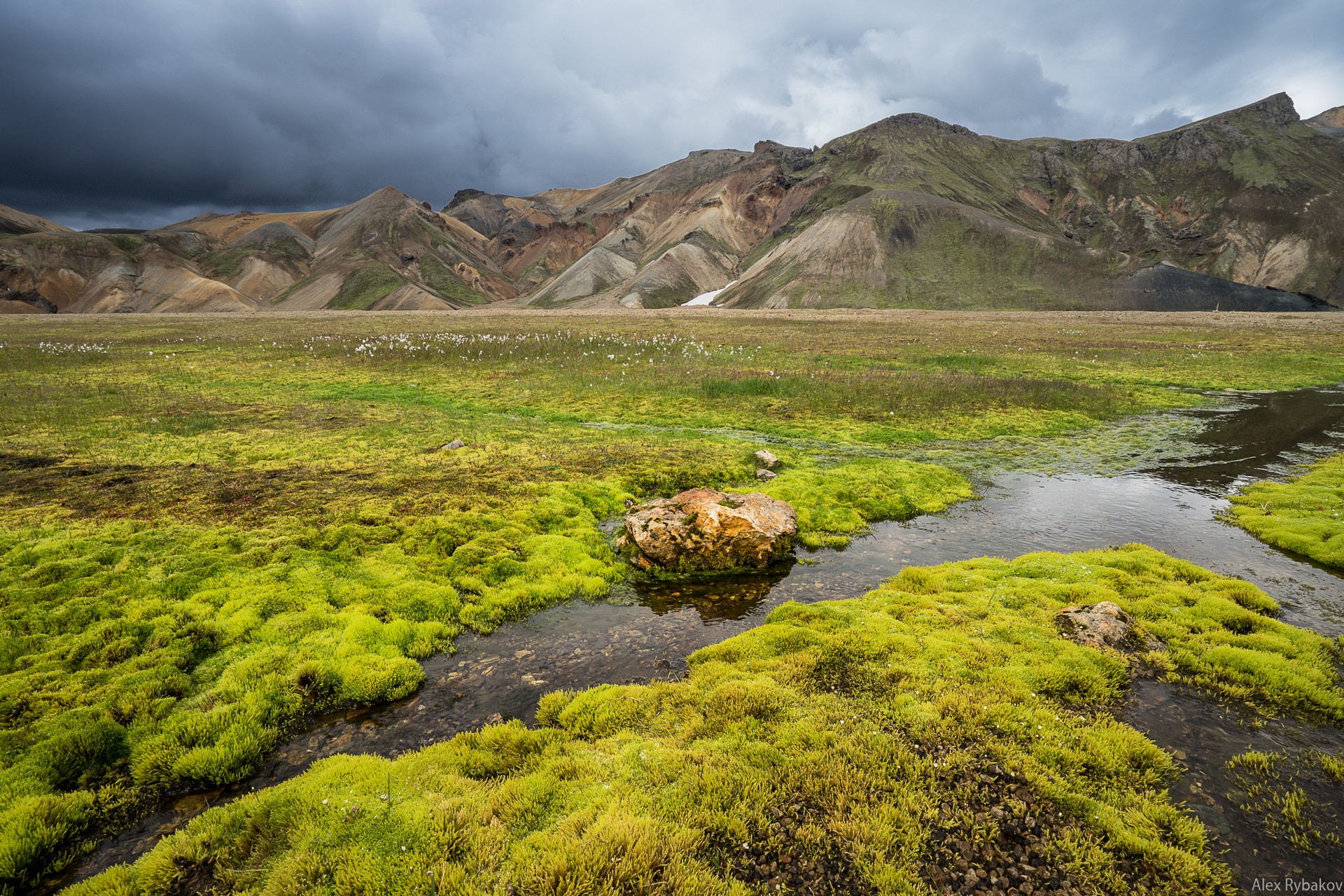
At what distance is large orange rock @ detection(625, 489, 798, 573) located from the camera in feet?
46.5

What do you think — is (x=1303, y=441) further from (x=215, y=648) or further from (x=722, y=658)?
(x=215, y=648)

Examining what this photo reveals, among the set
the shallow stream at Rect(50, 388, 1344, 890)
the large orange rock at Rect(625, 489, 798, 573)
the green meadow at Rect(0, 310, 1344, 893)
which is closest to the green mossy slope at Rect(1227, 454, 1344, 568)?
the shallow stream at Rect(50, 388, 1344, 890)

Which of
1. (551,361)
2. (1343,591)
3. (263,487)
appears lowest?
(1343,591)

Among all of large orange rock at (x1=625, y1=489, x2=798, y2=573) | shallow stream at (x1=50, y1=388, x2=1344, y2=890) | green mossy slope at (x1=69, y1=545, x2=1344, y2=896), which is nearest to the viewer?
green mossy slope at (x1=69, y1=545, x2=1344, y2=896)

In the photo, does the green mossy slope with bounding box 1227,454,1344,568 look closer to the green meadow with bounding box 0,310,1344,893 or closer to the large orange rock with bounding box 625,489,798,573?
the green meadow with bounding box 0,310,1344,893

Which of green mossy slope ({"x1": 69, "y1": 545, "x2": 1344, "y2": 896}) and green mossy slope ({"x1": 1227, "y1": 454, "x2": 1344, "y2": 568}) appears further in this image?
green mossy slope ({"x1": 1227, "y1": 454, "x2": 1344, "y2": 568})

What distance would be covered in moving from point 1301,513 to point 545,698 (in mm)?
22568

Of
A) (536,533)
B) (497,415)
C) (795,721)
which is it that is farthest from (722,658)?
(497,415)

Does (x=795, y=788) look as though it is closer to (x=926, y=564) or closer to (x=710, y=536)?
(x=710, y=536)

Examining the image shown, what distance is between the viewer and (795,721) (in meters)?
8.34

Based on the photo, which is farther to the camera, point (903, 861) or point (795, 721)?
point (795, 721)

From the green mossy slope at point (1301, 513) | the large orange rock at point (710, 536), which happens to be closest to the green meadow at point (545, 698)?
the large orange rock at point (710, 536)

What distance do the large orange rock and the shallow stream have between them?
689mm

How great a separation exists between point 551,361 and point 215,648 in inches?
1497
